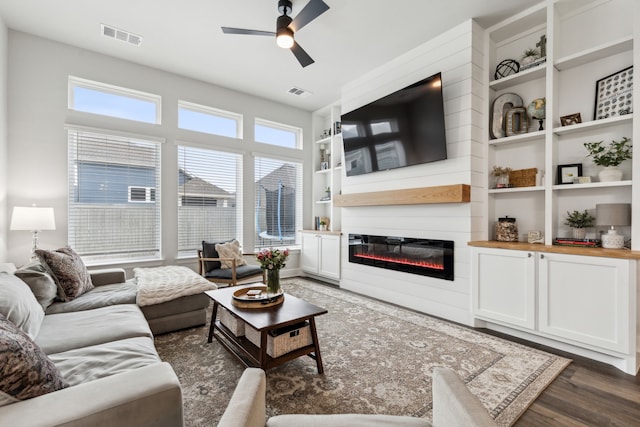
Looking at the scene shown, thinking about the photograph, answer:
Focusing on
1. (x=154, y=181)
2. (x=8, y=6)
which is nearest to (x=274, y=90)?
(x=154, y=181)

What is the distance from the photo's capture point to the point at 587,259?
7.71ft

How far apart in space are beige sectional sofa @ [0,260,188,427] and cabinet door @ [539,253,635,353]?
113 inches

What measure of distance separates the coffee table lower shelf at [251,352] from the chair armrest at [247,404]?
99 cm

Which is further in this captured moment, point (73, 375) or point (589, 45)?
point (589, 45)

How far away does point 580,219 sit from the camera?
2.74 metres

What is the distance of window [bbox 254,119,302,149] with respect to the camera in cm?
Answer: 529

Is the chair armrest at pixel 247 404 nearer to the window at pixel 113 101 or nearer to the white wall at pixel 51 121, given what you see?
the white wall at pixel 51 121

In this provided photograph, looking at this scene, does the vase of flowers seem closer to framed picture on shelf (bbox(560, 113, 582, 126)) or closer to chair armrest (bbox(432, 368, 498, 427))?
chair armrest (bbox(432, 368, 498, 427))

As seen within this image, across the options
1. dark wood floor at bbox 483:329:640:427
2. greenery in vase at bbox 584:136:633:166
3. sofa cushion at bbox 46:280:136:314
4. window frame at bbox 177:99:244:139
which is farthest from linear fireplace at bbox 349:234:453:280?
sofa cushion at bbox 46:280:136:314

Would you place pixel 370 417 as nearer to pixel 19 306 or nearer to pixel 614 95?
pixel 19 306

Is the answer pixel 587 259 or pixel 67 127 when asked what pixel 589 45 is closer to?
pixel 587 259

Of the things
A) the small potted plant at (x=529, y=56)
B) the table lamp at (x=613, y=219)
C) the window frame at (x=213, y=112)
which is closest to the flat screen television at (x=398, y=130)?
the small potted plant at (x=529, y=56)

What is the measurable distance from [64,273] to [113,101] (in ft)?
8.27

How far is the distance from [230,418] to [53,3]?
4.06 meters
